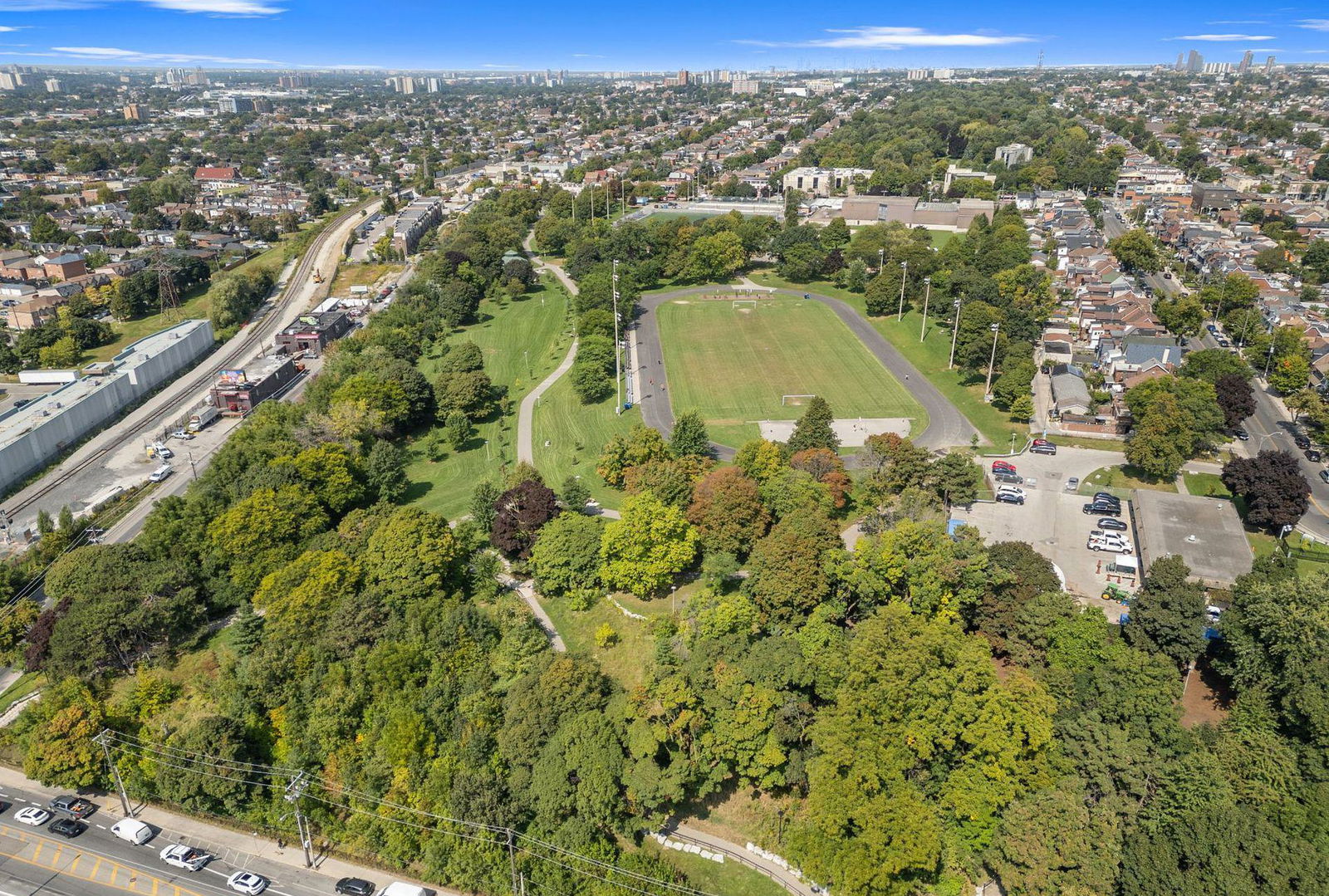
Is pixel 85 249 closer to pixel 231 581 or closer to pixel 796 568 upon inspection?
pixel 231 581

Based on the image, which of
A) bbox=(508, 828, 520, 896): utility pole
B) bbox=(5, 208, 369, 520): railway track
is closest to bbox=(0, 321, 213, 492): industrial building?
bbox=(5, 208, 369, 520): railway track

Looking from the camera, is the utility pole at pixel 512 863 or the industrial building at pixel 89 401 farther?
the industrial building at pixel 89 401

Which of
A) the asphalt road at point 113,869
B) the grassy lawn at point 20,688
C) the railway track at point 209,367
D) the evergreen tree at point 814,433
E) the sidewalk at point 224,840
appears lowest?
the sidewalk at point 224,840

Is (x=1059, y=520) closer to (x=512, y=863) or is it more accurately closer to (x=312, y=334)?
(x=512, y=863)

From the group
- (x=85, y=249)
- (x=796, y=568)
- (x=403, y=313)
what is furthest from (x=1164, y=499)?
(x=85, y=249)

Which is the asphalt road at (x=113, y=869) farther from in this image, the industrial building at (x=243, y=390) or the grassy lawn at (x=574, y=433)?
the industrial building at (x=243, y=390)

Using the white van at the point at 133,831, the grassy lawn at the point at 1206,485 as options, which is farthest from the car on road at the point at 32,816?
the grassy lawn at the point at 1206,485
